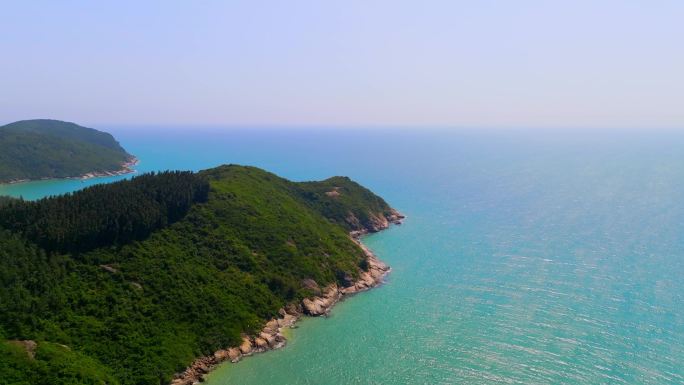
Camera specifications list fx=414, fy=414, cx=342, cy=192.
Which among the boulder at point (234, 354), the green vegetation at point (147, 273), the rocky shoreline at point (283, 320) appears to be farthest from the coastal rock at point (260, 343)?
the boulder at point (234, 354)

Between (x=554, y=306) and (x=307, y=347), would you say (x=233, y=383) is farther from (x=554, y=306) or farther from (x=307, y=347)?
(x=554, y=306)

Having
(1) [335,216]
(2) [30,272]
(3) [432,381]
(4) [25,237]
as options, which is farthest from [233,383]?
(1) [335,216]

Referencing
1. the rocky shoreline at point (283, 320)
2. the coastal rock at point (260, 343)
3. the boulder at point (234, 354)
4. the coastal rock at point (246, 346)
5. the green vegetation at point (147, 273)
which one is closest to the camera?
the green vegetation at point (147, 273)

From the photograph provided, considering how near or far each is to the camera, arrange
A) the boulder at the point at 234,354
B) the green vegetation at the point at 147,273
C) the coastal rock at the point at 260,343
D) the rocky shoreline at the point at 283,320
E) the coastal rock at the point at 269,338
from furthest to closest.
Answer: the coastal rock at the point at 269,338 < the coastal rock at the point at 260,343 < the boulder at the point at 234,354 < the rocky shoreline at the point at 283,320 < the green vegetation at the point at 147,273

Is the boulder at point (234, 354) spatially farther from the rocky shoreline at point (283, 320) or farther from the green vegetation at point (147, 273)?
the green vegetation at point (147, 273)

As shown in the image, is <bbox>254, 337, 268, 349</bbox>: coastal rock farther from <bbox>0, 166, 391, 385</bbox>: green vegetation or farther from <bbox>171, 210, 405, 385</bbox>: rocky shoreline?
<bbox>0, 166, 391, 385</bbox>: green vegetation

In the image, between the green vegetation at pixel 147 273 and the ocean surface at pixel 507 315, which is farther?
the ocean surface at pixel 507 315
